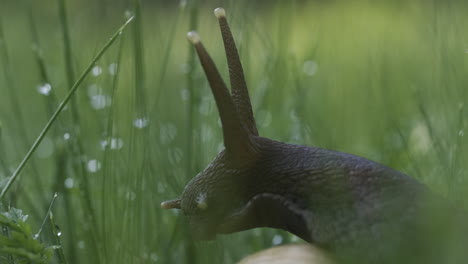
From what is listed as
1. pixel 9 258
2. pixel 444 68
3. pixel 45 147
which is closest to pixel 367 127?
pixel 444 68

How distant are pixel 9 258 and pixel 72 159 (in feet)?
1.12

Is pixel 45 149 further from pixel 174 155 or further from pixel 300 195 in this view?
pixel 300 195

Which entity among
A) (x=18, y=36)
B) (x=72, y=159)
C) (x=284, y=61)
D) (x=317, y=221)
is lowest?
(x=317, y=221)

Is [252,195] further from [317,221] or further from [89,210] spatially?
[89,210]

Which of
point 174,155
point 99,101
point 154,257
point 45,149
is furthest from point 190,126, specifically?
point 45,149

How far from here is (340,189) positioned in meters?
0.95

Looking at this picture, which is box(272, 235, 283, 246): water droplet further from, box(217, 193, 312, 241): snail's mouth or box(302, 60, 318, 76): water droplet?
box(302, 60, 318, 76): water droplet

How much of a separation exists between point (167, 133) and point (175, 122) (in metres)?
0.25

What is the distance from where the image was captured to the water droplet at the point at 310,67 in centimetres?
193

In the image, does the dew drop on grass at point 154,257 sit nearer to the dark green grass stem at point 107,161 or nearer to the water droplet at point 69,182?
the dark green grass stem at point 107,161

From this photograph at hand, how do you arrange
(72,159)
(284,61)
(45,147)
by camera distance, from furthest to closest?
1. (45,147)
2. (284,61)
3. (72,159)

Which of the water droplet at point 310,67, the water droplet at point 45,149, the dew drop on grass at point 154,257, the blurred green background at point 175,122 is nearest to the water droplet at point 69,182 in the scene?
the blurred green background at point 175,122

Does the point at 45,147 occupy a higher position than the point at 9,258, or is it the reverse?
the point at 45,147

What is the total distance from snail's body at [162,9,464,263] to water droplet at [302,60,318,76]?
865mm
